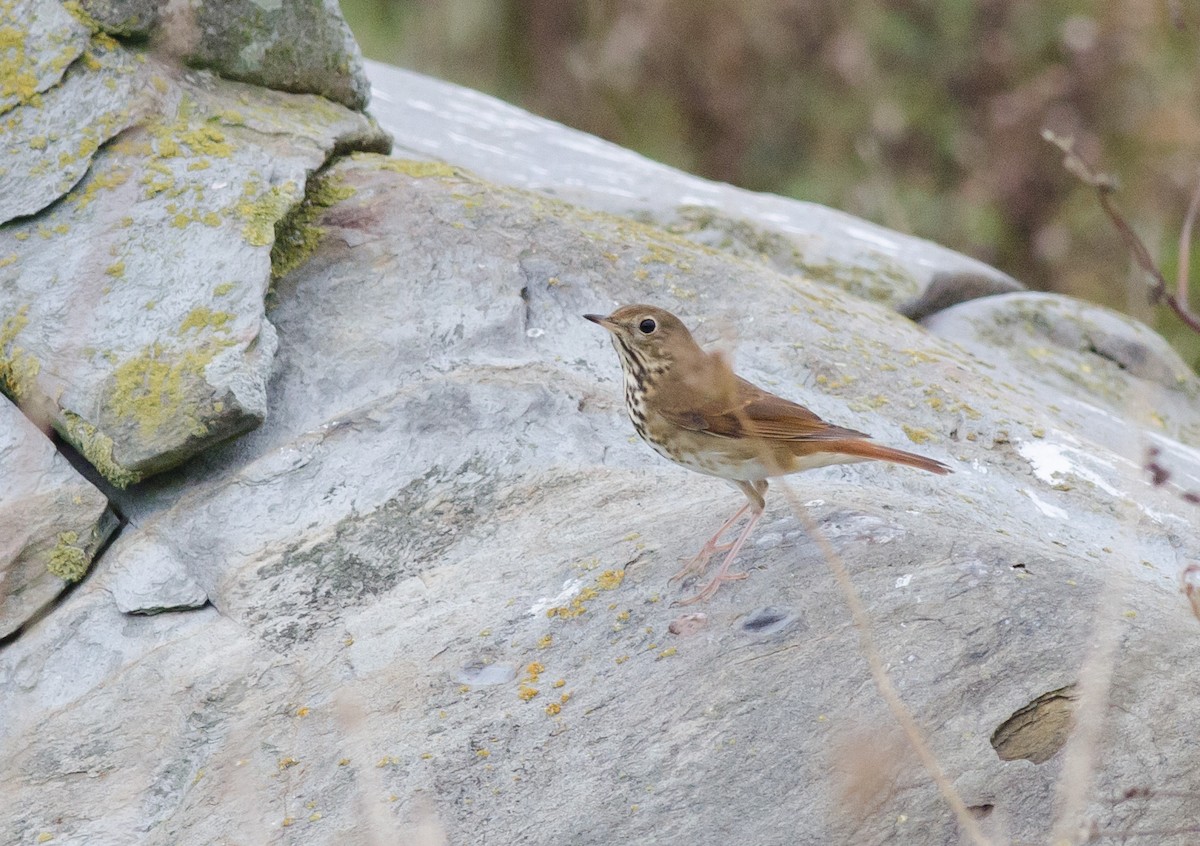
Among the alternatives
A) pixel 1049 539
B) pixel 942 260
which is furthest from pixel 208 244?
pixel 942 260

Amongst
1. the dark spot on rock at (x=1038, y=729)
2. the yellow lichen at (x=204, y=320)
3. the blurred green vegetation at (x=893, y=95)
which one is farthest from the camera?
the blurred green vegetation at (x=893, y=95)

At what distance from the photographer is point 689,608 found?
11.8ft

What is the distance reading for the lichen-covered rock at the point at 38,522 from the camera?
379 centimetres

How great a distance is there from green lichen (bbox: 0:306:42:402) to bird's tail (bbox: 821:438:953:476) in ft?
7.33

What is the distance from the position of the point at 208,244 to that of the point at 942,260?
11.4ft

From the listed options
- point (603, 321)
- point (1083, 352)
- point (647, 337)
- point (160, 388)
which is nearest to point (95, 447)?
point (160, 388)

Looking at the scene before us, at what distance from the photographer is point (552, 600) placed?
367cm

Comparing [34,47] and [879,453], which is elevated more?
[34,47]

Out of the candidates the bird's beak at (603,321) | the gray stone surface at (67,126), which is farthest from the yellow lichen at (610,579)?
the gray stone surface at (67,126)

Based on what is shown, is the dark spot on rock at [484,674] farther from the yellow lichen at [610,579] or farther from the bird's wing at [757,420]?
the bird's wing at [757,420]

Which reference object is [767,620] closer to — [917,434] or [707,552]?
[707,552]

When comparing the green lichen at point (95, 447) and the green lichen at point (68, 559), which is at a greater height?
the green lichen at point (95, 447)

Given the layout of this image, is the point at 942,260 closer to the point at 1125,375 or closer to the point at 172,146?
the point at 1125,375

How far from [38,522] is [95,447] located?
0.26m
